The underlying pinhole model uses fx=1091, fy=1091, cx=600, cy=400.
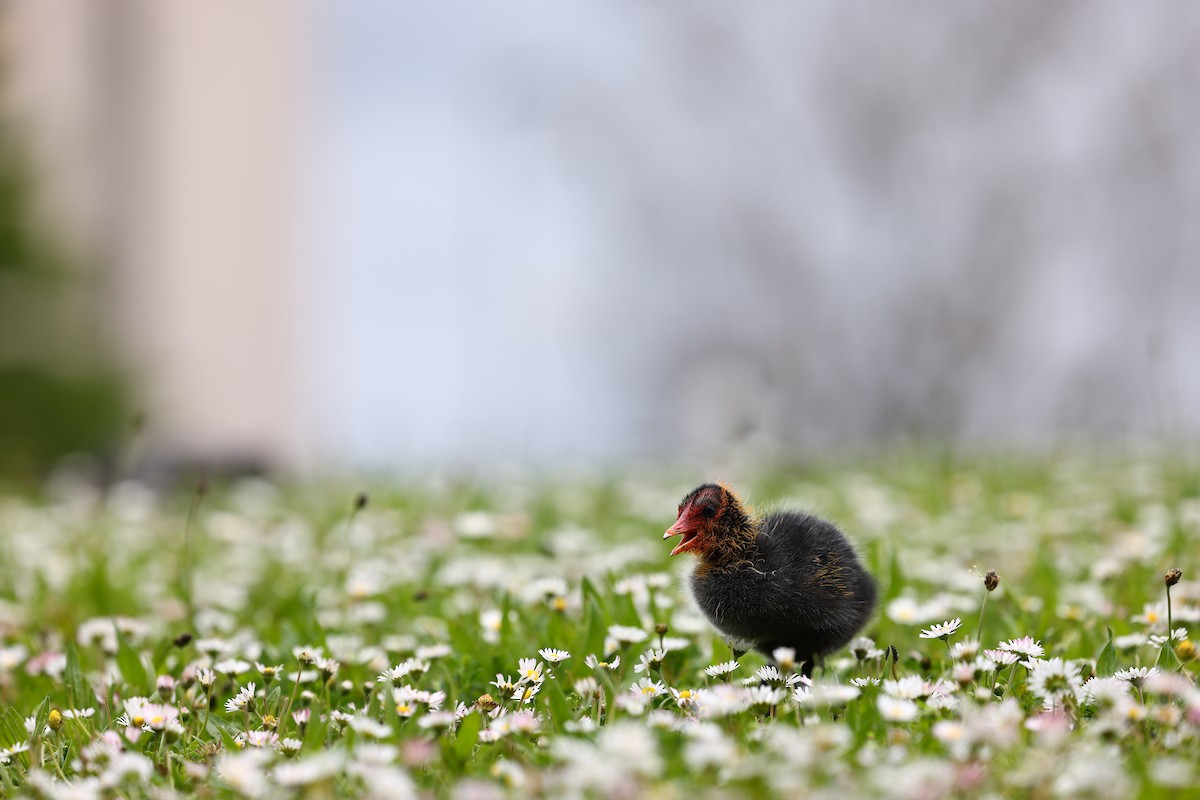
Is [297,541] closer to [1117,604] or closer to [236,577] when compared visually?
[236,577]

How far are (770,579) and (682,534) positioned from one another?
22 centimetres

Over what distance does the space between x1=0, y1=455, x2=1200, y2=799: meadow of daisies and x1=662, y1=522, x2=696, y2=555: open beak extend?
171 millimetres

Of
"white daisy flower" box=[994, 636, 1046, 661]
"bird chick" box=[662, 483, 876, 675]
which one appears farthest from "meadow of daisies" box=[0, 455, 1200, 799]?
"bird chick" box=[662, 483, 876, 675]

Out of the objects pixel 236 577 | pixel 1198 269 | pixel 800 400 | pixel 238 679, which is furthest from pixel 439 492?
pixel 1198 269

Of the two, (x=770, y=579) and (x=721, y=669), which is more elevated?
(x=770, y=579)

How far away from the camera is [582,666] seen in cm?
262

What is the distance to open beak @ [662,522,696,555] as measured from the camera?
2340mm

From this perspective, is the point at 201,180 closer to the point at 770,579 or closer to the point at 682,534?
the point at 682,534

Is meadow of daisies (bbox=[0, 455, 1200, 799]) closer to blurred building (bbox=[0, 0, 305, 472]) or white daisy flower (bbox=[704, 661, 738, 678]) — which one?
white daisy flower (bbox=[704, 661, 738, 678])

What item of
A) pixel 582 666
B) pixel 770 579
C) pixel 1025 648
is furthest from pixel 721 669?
pixel 1025 648

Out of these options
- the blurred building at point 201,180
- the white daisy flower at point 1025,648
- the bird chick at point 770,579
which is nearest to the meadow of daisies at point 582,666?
the white daisy flower at point 1025,648

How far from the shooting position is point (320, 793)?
64.9 inches

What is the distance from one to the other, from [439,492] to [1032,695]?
4.89 meters

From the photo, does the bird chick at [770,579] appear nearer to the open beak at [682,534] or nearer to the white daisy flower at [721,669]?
the open beak at [682,534]
